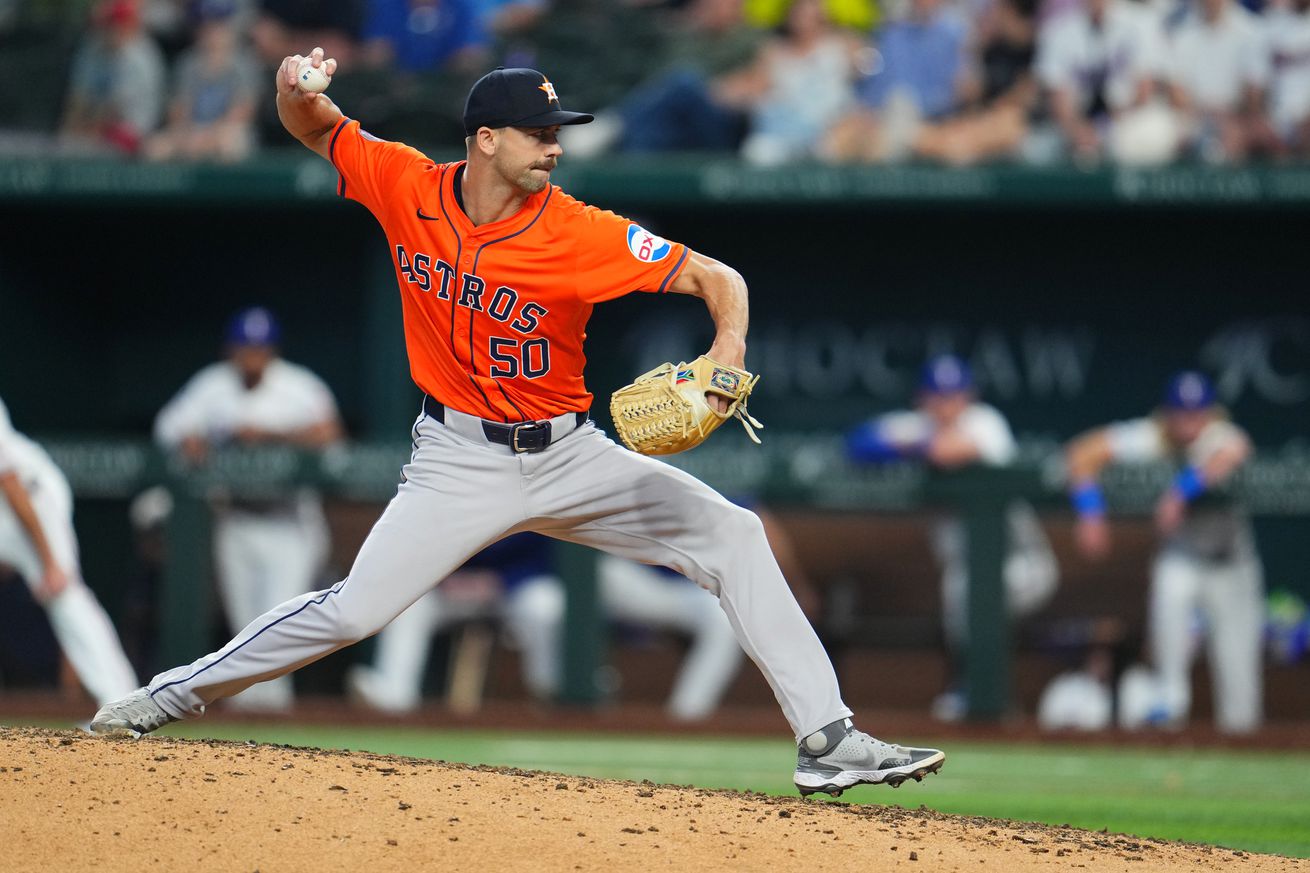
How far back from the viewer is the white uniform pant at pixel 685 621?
9.23m

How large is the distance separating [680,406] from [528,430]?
0.46 metres

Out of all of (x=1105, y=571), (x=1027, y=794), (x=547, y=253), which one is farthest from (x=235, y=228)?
(x=547, y=253)

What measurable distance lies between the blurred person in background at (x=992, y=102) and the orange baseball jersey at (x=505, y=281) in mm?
5964

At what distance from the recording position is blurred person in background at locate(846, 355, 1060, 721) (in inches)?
357

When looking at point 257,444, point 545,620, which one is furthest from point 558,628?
point 257,444

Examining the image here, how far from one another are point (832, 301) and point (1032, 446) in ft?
4.89

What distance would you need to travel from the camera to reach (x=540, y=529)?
15.0ft

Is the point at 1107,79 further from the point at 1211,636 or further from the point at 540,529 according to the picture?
the point at 540,529

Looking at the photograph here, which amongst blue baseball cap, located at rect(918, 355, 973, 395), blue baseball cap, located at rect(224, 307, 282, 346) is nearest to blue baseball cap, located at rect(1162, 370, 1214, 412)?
blue baseball cap, located at rect(918, 355, 973, 395)

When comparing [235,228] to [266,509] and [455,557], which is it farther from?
[455,557]

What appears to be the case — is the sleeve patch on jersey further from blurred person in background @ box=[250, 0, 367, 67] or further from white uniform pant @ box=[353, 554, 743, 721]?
blurred person in background @ box=[250, 0, 367, 67]

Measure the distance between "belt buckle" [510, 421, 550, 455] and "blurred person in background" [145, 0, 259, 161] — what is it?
21.0 feet

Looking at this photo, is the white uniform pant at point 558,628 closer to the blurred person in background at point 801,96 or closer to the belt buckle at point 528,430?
the blurred person in background at point 801,96

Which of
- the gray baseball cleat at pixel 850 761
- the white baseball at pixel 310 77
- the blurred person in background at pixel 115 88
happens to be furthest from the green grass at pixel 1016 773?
the blurred person in background at pixel 115 88
